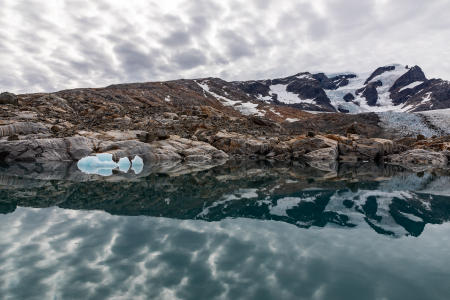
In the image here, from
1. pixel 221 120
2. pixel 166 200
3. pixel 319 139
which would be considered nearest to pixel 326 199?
pixel 166 200

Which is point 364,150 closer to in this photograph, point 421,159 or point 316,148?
point 421,159

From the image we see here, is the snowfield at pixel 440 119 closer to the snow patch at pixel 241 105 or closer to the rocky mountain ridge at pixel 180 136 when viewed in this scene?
the rocky mountain ridge at pixel 180 136

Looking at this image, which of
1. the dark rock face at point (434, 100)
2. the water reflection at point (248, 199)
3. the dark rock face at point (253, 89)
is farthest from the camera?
the dark rock face at point (253, 89)

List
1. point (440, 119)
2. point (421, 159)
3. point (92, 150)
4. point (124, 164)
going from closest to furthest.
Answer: point (124, 164)
point (92, 150)
point (421, 159)
point (440, 119)

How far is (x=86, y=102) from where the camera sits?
51781mm

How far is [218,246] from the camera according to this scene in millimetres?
6812

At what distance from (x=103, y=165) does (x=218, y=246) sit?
19132 mm

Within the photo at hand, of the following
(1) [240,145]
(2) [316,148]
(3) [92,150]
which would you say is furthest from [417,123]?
(3) [92,150]

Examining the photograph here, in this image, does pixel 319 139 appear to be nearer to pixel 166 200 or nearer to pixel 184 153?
pixel 184 153

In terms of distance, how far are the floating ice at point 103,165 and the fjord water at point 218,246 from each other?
28.8ft

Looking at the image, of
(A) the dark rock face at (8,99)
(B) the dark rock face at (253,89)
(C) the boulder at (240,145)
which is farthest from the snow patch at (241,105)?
(A) the dark rock face at (8,99)

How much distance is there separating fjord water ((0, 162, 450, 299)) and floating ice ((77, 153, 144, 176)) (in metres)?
8.79

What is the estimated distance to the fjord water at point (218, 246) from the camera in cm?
500

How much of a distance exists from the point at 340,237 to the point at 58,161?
2619cm
